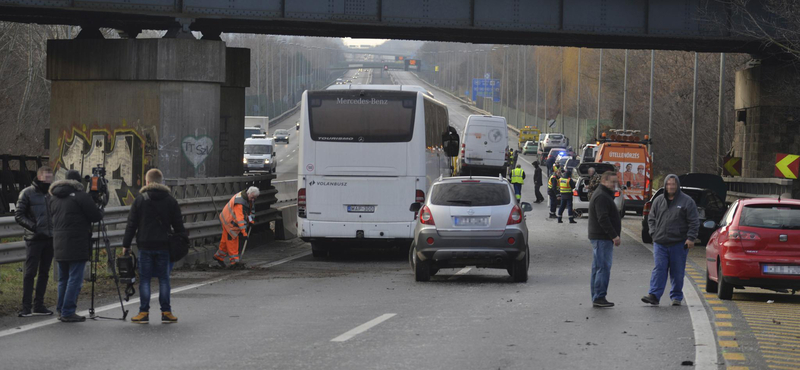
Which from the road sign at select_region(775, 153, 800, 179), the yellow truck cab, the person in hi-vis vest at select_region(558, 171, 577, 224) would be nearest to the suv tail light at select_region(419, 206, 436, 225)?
the road sign at select_region(775, 153, 800, 179)

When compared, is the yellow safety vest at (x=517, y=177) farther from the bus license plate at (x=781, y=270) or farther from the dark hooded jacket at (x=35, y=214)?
the dark hooded jacket at (x=35, y=214)

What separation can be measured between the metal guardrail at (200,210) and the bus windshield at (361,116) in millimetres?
2502

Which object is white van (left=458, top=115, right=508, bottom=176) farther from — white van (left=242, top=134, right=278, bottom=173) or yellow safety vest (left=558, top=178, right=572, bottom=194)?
yellow safety vest (left=558, top=178, right=572, bottom=194)

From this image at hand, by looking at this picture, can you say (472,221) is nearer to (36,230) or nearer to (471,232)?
(471,232)

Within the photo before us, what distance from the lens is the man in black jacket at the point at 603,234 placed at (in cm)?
1361

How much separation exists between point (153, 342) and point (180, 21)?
16122 millimetres

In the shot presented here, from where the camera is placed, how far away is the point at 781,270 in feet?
47.6

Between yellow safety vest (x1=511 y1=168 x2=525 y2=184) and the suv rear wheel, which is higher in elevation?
yellow safety vest (x1=511 y1=168 x2=525 y2=184)

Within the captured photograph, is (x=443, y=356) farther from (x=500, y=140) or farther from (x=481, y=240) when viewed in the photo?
(x=500, y=140)

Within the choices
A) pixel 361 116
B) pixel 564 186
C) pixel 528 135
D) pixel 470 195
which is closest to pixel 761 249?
pixel 470 195

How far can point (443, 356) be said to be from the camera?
963cm

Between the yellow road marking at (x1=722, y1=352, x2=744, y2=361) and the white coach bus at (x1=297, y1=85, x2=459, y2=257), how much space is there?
1172cm

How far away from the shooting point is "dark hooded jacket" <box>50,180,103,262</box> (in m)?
11.9

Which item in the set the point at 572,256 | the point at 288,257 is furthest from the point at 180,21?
the point at 572,256
